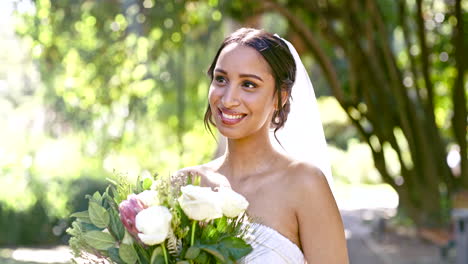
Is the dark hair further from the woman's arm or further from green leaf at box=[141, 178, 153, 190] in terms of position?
green leaf at box=[141, 178, 153, 190]

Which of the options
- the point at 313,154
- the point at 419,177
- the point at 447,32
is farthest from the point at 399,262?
the point at 313,154

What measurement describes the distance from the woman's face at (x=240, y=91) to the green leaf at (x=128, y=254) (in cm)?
60

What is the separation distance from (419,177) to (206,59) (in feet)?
13.7

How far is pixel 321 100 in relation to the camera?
2773 centimetres

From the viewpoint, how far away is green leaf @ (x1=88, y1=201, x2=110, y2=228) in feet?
7.75

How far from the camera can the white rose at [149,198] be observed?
7.52 feet

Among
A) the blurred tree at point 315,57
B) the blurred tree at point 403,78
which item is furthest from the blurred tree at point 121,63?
the blurred tree at point 403,78

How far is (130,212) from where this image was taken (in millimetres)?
2250

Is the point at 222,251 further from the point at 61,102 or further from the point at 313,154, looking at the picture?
the point at 61,102

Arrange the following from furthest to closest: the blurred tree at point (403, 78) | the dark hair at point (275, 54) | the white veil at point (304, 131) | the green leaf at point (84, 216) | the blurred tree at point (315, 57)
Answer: the blurred tree at point (403, 78) → the blurred tree at point (315, 57) → the white veil at point (304, 131) → the dark hair at point (275, 54) → the green leaf at point (84, 216)

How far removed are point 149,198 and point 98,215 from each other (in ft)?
0.55

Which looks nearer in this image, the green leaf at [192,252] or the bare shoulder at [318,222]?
the green leaf at [192,252]

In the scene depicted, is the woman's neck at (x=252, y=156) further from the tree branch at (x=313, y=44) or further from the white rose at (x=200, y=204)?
the tree branch at (x=313, y=44)

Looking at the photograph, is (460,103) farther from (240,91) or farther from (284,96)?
(240,91)
